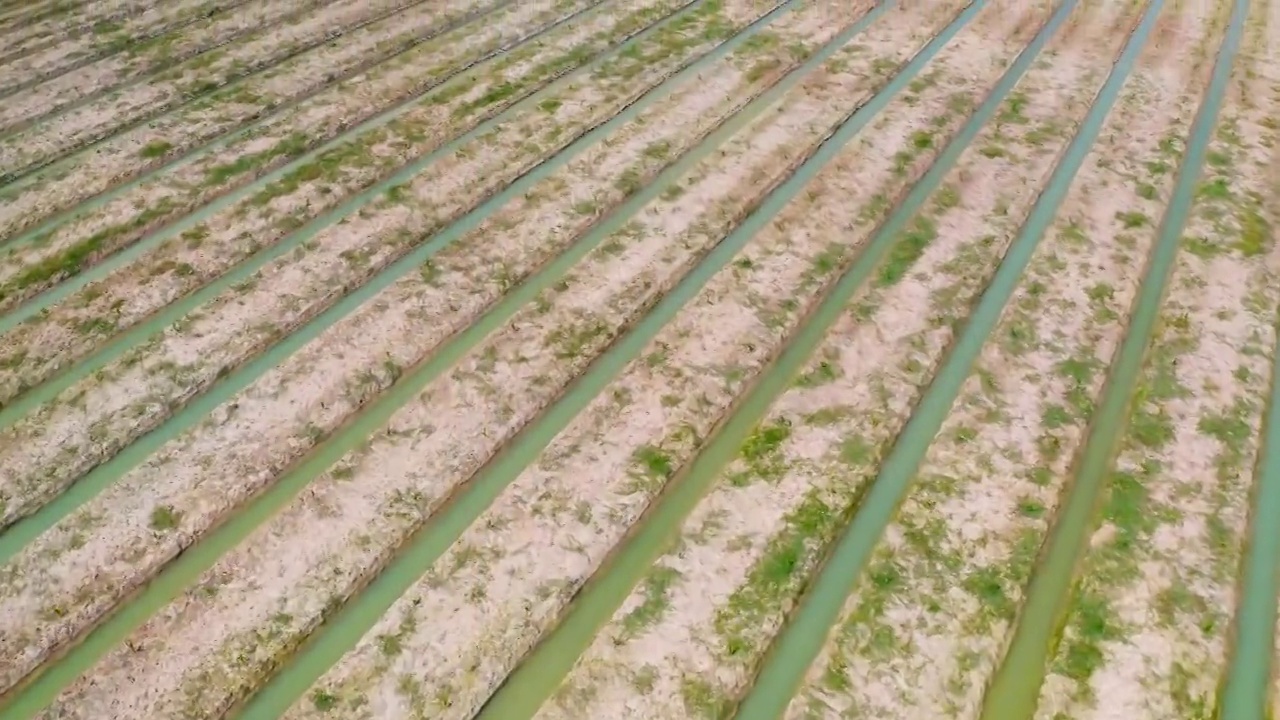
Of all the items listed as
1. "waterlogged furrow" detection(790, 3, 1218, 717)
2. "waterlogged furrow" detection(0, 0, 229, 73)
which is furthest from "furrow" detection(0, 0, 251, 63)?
"waterlogged furrow" detection(790, 3, 1218, 717)

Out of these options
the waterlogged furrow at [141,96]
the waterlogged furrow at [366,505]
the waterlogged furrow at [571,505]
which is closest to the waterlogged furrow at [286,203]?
the waterlogged furrow at [141,96]

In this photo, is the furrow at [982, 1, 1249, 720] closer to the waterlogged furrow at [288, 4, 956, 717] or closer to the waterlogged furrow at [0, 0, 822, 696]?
the waterlogged furrow at [288, 4, 956, 717]

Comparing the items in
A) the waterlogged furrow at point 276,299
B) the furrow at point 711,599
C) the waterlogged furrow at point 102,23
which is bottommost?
the furrow at point 711,599

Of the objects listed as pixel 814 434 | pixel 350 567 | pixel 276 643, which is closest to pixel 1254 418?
pixel 814 434

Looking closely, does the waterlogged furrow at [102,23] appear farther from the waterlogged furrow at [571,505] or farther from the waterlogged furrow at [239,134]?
the waterlogged furrow at [571,505]

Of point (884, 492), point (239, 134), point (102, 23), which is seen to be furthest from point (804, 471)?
point (102, 23)

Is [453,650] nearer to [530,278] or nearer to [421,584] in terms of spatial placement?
[421,584]

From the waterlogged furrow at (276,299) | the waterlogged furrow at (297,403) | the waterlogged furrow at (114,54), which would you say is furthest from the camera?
the waterlogged furrow at (114,54)
